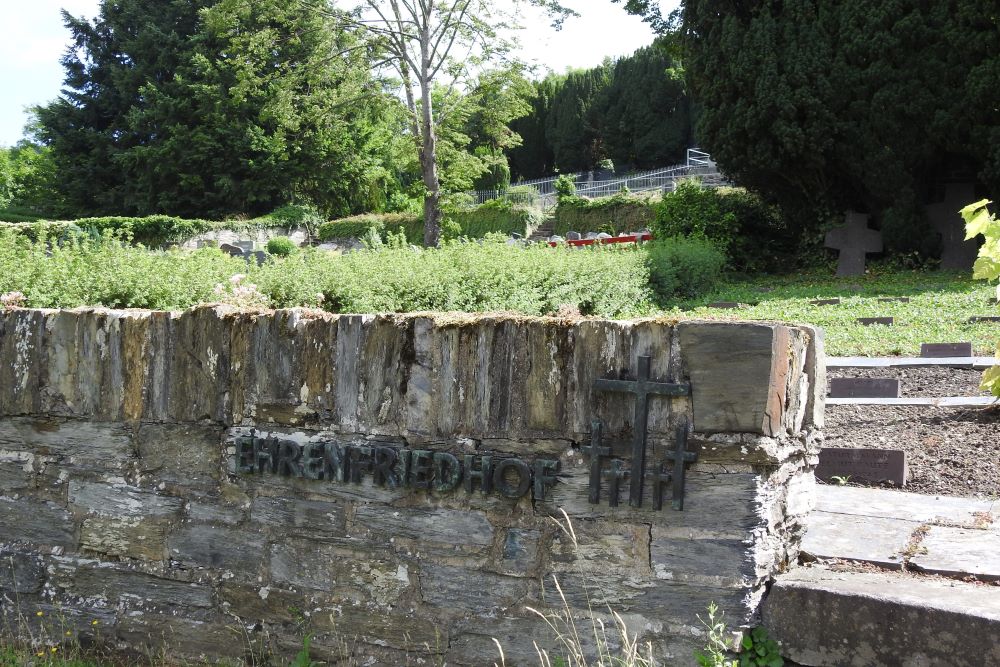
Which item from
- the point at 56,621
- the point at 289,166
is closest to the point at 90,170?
the point at 289,166

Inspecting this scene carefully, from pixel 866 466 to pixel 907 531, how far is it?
3.39 feet

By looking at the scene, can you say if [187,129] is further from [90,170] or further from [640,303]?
[640,303]

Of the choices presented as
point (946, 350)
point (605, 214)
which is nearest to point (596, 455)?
point (946, 350)

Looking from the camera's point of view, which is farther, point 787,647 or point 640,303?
point 640,303

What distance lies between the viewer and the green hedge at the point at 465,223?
24.7 m

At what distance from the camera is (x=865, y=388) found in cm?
561

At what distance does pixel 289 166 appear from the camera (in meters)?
32.8

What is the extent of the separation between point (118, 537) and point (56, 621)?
1.55ft

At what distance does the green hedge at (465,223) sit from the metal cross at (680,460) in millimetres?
20120

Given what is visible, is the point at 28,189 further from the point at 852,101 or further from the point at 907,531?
the point at 907,531

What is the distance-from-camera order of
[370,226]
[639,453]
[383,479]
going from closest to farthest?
[639,453] → [383,479] → [370,226]

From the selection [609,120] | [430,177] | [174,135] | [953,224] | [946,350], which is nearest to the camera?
[946,350]

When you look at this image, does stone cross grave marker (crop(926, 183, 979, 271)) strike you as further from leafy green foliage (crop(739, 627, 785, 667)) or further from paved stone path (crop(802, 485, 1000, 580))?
leafy green foliage (crop(739, 627, 785, 667))

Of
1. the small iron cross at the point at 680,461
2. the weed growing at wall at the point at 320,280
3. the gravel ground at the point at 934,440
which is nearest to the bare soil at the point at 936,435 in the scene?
the gravel ground at the point at 934,440
